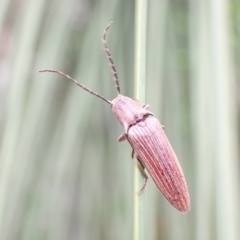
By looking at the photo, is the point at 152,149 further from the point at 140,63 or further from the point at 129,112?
Result: the point at 140,63

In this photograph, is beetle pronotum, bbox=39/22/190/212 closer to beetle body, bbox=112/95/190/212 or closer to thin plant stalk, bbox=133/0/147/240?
beetle body, bbox=112/95/190/212

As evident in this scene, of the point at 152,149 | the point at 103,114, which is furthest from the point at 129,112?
the point at 103,114

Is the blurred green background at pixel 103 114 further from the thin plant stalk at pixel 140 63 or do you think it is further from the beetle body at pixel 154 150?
the thin plant stalk at pixel 140 63

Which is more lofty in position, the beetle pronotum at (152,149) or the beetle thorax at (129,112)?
the beetle thorax at (129,112)

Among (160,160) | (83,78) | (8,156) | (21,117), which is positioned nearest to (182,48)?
(83,78)

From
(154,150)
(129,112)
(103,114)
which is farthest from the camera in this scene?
(103,114)

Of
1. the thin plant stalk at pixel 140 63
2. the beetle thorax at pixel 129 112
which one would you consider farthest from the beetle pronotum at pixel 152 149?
the thin plant stalk at pixel 140 63
